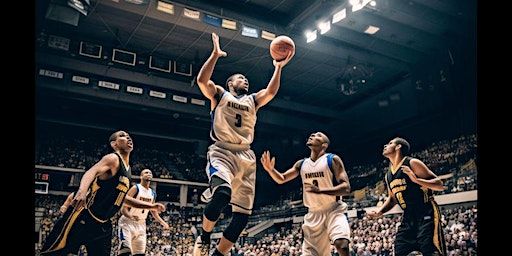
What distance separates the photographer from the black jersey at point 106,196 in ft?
17.2

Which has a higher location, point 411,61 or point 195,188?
point 411,61

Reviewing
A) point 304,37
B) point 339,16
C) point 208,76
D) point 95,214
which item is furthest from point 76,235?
point 304,37

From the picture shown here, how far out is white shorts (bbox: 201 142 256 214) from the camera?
4965 millimetres

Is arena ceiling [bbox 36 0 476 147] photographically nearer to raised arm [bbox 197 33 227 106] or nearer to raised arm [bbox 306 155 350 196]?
raised arm [bbox 306 155 350 196]

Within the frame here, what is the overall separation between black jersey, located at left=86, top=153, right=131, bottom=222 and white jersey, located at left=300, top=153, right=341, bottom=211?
7.61 feet

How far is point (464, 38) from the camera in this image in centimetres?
1698

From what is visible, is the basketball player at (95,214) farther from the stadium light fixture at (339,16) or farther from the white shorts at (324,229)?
the stadium light fixture at (339,16)

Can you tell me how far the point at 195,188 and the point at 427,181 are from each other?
72.5 ft

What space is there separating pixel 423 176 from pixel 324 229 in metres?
1.47

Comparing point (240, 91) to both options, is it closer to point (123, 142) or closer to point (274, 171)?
point (274, 171)

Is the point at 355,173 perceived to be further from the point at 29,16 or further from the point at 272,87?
the point at 29,16

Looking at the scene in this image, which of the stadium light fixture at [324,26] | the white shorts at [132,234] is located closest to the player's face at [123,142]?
the white shorts at [132,234]

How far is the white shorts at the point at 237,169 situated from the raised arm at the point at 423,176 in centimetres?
209

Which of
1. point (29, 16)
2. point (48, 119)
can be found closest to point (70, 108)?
point (48, 119)
